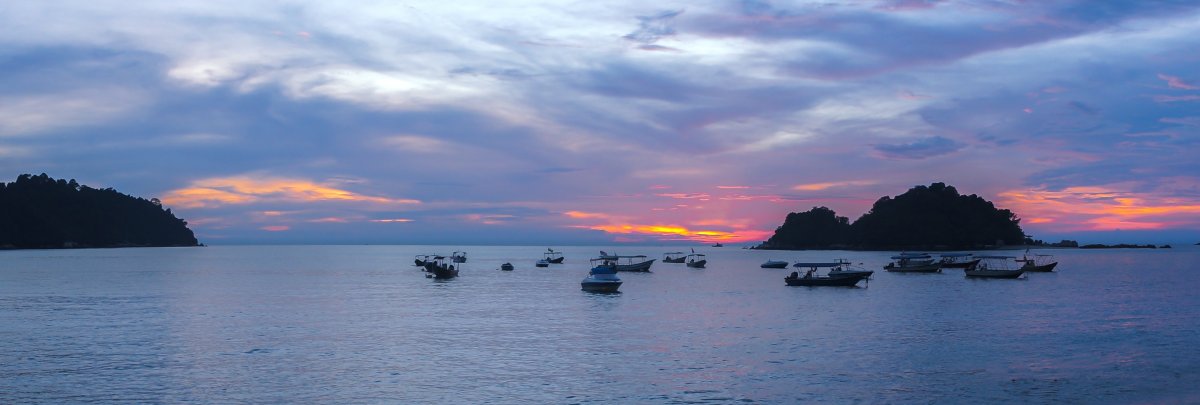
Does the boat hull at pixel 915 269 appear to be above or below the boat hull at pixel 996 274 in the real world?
above

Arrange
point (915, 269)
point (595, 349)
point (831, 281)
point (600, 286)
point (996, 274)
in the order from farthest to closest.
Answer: point (915, 269) < point (996, 274) < point (831, 281) < point (600, 286) < point (595, 349)

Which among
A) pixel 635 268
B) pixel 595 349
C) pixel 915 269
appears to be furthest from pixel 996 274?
pixel 595 349

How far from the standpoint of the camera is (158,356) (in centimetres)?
3959

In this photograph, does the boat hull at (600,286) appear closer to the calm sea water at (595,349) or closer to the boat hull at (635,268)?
the calm sea water at (595,349)

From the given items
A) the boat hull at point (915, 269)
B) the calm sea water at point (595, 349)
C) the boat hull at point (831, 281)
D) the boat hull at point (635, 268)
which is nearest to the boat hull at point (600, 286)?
the calm sea water at point (595, 349)

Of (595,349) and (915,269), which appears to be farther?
(915,269)

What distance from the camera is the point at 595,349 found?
42.7m

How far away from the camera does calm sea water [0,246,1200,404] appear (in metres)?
31.5

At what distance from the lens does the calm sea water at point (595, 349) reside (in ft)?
103

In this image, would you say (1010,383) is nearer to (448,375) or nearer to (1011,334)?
(1011,334)

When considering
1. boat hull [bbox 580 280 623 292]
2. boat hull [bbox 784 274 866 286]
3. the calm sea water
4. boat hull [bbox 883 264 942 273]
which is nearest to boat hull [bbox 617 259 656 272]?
→ boat hull [bbox 883 264 942 273]

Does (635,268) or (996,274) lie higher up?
(635,268)

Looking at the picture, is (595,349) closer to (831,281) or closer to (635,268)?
(831,281)

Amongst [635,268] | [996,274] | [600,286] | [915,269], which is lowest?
[600,286]
